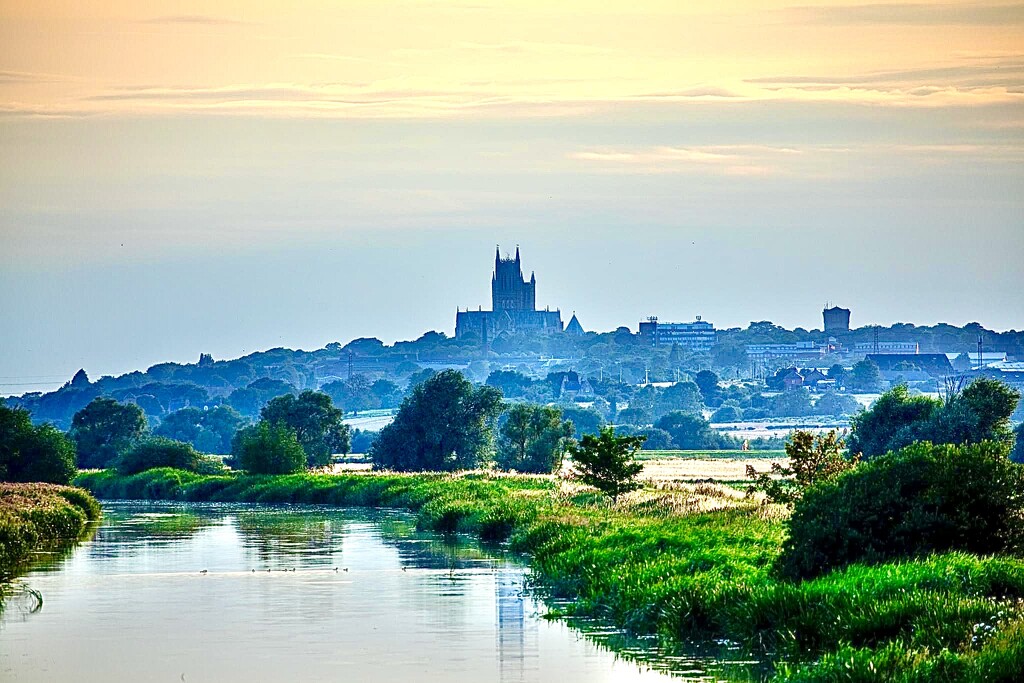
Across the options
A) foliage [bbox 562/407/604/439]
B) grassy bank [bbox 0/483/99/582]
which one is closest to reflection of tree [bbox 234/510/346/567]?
grassy bank [bbox 0/483/99/582]

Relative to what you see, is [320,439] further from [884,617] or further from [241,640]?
[884,617]

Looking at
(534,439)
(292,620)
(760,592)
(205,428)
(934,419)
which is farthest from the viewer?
(205,428)

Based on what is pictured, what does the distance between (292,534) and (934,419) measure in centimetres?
3382

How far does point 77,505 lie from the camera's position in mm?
56188

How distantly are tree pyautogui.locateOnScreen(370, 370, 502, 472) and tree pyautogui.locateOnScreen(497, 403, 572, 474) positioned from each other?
13.1ft

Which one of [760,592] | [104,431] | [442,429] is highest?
[104,431]

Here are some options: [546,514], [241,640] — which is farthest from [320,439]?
[241,640]

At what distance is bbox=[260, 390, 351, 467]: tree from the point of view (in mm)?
102688

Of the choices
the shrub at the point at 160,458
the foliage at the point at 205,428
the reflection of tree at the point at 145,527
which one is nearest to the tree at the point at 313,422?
the shrub at the point at 160,458

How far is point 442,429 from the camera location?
310 feet

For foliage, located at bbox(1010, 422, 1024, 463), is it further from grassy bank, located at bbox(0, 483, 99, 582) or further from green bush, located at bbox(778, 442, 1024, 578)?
green bush, located at bbox(778, 442, 1024, 578)

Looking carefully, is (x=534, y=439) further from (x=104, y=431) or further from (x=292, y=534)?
(x=104, y=431)

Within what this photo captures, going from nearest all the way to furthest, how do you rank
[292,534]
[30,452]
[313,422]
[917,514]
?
[917,514], [292,534], [30,452], [313,422]

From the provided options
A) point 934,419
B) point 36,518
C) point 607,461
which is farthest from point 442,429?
point 36,518
